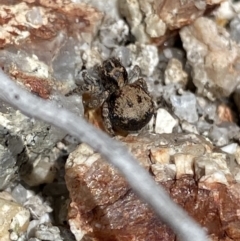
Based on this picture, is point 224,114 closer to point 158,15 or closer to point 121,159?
point 158,15

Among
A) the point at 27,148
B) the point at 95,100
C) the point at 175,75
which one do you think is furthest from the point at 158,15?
the point at 27,148

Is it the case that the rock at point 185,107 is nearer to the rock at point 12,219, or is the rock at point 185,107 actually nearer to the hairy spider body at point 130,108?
the hairy spider body at point 130,108

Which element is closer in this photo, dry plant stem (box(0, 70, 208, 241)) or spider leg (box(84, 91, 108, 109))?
dry plant stem (box(0, 70, 208, 241))

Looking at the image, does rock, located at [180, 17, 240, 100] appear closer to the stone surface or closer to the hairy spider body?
the hairy spider body

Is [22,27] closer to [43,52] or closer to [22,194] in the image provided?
[43,52]

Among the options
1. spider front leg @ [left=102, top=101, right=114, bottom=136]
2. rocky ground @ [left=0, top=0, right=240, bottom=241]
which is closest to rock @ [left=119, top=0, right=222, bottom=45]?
rocky ground @ [left=0, top=0, right=240, bottom=241]

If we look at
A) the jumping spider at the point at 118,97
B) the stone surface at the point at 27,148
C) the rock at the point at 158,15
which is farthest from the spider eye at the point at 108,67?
the stone surface at the point at 27,148
